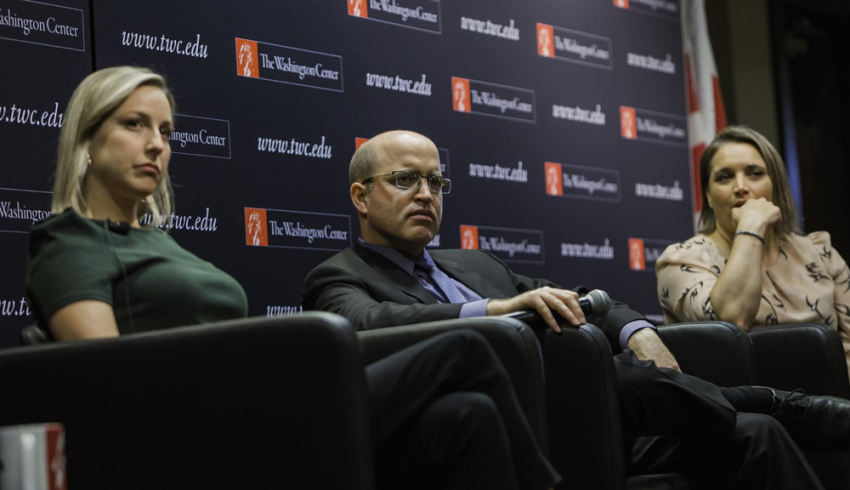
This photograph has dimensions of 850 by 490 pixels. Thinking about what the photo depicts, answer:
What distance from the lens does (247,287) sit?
3201mm

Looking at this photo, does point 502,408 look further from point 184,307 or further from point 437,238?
point 437,238

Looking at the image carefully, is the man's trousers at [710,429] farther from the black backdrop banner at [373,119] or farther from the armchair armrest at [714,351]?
the black backdrop banner at [373,119]

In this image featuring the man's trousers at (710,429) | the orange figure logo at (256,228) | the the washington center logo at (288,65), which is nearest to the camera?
the man's trousers at (710,429)

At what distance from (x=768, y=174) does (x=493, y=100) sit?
48.3 inches

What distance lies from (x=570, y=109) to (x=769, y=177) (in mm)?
1214

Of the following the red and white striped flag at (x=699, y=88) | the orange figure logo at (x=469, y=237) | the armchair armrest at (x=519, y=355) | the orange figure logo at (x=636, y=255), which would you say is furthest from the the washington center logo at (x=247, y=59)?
the red and white striped flag at (x=699, y=88)

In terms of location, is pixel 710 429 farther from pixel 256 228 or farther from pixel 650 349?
pixel 256 228

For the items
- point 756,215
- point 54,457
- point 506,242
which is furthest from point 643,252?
point 54,457

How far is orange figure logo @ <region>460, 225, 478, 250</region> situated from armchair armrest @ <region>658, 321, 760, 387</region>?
128 centimetres

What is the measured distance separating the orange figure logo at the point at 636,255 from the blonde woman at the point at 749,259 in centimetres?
104

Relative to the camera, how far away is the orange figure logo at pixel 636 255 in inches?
180

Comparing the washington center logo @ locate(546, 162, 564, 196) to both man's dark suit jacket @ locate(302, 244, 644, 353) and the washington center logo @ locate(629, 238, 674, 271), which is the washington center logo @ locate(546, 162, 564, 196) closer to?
the washington center logo @ locate(629, 238, 674, 271)

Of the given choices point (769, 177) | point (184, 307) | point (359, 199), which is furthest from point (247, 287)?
point (769, 177)

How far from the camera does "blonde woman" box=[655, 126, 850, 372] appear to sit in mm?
3107
